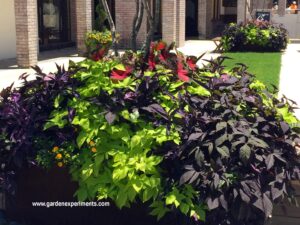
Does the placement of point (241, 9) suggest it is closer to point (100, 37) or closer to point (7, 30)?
point (100, 37)

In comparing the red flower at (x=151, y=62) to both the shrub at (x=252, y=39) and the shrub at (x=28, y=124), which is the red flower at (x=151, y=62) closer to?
the shrub at (x=28, y=124)

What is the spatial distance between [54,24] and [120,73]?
777 inches

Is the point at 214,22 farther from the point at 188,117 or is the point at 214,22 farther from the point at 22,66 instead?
the point at 188,117

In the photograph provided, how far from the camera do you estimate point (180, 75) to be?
474cm

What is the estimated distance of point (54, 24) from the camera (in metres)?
23.8

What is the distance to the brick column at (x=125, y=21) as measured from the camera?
76.8 ft

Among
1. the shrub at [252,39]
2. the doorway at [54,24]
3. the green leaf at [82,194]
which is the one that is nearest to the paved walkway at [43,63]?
Answer: the doorway at [54,24]

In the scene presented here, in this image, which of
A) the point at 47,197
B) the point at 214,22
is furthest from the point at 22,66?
the point at 214,22

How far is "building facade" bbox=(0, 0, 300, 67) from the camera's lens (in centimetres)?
1625

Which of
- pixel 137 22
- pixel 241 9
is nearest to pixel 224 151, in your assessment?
pixel 137 22

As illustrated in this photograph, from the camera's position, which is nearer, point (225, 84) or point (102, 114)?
point (102, 114)

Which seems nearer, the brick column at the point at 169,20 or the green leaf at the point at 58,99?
the green leaf at the point at 58,99

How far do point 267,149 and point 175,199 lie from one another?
2.69 ft

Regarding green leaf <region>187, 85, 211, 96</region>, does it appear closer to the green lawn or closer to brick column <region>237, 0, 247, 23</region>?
the green lawn
